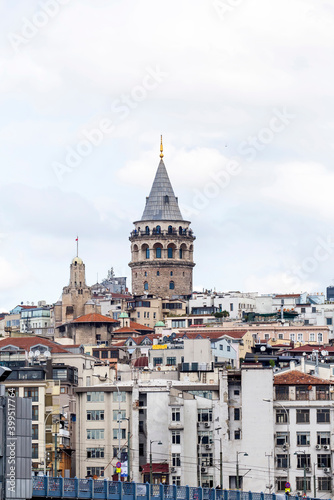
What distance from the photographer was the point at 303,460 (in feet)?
496

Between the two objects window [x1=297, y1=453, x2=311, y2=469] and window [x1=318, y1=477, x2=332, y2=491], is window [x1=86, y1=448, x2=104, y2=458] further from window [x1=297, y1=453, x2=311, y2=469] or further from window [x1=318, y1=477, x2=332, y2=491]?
window [x1=318, y1=477, x2=332, y2=491]

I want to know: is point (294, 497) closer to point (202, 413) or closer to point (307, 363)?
point (202, 413)

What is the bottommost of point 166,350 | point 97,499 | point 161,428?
point 97,499

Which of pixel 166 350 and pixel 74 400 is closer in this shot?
pixel 74 400

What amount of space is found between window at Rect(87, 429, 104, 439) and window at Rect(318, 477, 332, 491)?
821 inches

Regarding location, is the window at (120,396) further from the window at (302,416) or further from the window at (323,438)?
the window at (323,438)

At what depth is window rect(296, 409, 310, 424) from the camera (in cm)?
15344

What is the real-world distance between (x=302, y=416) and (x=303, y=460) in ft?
14.4

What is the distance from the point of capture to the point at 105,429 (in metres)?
159

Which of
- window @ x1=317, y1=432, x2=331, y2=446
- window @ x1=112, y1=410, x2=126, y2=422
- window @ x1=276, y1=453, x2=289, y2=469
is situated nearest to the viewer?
window @ x1=276, y1=453, x2=289, y2=469

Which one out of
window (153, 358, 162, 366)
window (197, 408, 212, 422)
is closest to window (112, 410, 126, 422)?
window (197, 408, 212, 422)

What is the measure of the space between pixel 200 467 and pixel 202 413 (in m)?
5.44

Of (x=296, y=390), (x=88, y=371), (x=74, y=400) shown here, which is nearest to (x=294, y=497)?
(x=296, y=390)

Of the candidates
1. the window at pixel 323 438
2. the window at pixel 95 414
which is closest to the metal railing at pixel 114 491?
the window at pixel 323 438
